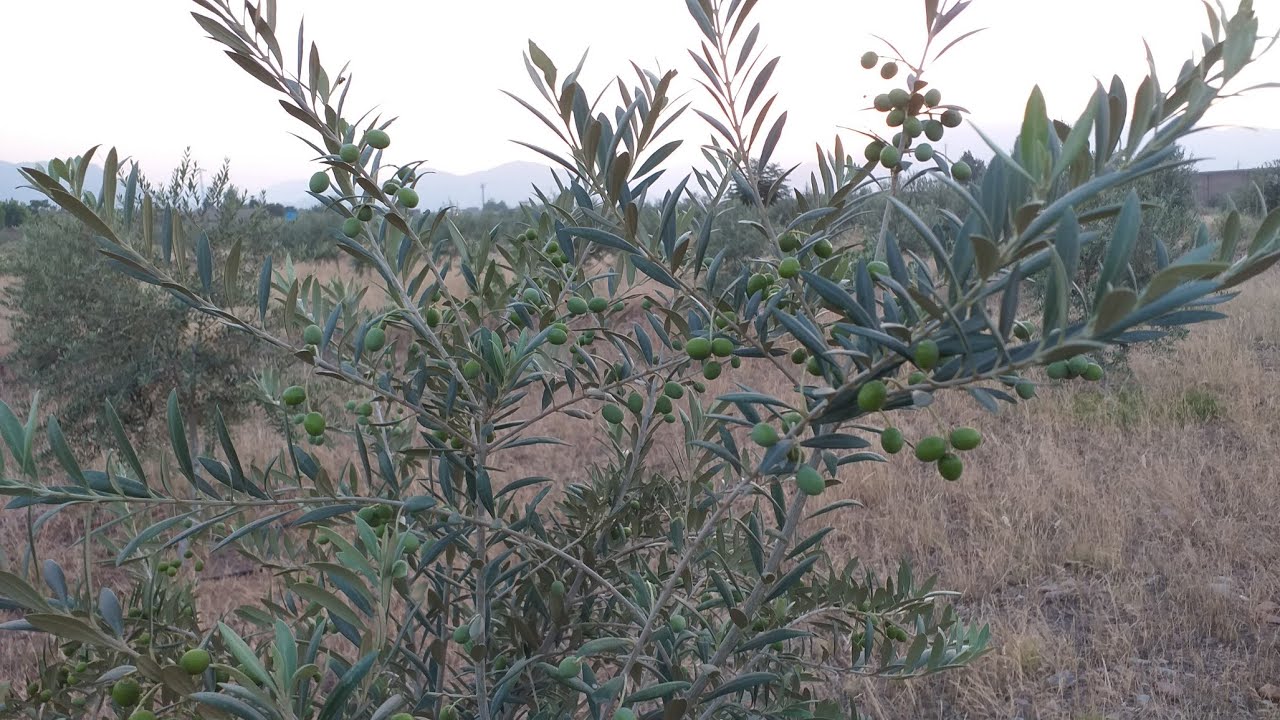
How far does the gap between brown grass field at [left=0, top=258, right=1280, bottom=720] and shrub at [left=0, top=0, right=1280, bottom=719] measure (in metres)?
1.70

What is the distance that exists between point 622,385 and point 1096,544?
121 inches

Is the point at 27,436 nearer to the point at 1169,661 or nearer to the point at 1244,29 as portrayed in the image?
the point at 1244,29

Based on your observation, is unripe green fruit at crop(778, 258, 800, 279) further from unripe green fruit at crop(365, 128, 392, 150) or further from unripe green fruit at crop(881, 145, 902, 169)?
unripe green fruit at crop(365, 128, 392, 150)

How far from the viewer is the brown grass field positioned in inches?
99.4

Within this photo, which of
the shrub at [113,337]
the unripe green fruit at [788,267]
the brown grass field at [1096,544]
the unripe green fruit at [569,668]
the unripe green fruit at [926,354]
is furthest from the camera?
the shrub at [113,337]

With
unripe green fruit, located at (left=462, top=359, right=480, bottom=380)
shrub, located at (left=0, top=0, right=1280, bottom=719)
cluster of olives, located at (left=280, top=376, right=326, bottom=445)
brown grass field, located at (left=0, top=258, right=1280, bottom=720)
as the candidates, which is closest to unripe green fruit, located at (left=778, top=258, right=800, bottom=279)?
shrub, located at (left=0, top=0, right=1280, bottom=719)

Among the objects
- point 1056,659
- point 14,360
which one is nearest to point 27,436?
point 1056,659

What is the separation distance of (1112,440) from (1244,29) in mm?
4622

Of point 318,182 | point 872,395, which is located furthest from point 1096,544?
point 318,182

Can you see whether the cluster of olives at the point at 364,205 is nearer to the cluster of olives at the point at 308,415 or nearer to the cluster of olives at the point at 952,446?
the cluster of olives at the point at 308,415

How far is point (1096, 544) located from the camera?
10.8 feet

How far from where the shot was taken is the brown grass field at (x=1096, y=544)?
253cm

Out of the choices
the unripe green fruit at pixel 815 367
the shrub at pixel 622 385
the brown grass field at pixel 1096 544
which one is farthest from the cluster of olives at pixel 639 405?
the brown grass field at pixel 1096 544

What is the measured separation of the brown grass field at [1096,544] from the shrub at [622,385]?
1698 mm
